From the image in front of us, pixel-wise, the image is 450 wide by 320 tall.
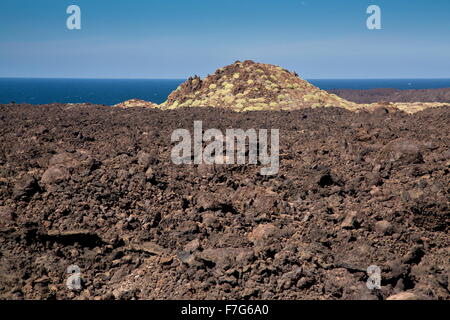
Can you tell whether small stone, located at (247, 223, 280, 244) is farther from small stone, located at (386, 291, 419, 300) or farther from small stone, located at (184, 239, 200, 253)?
small stone, located at (386, 291, 419, 300)

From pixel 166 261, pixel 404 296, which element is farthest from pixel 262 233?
pixel 404 296

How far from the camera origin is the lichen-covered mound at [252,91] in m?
23.8

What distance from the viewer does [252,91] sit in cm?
2500

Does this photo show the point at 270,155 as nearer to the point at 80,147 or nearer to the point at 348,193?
the point at 348,193

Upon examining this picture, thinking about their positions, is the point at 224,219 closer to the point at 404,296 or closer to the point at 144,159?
the point at 144,159

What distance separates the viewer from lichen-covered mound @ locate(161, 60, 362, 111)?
78.1 ft

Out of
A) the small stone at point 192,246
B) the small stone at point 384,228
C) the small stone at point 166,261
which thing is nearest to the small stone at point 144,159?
the small stone at point 192,246

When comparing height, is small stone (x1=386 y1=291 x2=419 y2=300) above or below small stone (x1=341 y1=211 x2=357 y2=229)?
below

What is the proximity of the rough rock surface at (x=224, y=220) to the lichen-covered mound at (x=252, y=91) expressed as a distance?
1198 cm

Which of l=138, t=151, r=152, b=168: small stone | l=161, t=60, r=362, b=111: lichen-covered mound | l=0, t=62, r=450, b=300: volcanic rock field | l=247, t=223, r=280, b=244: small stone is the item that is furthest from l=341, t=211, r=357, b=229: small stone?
l=161, t=60, r=362, b=111: lichen-covered mound

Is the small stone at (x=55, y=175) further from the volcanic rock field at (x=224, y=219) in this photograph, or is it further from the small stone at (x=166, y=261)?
the small stone at (x=166, y=261)

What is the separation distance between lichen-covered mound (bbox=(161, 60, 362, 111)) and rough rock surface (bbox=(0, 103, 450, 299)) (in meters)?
12.0
